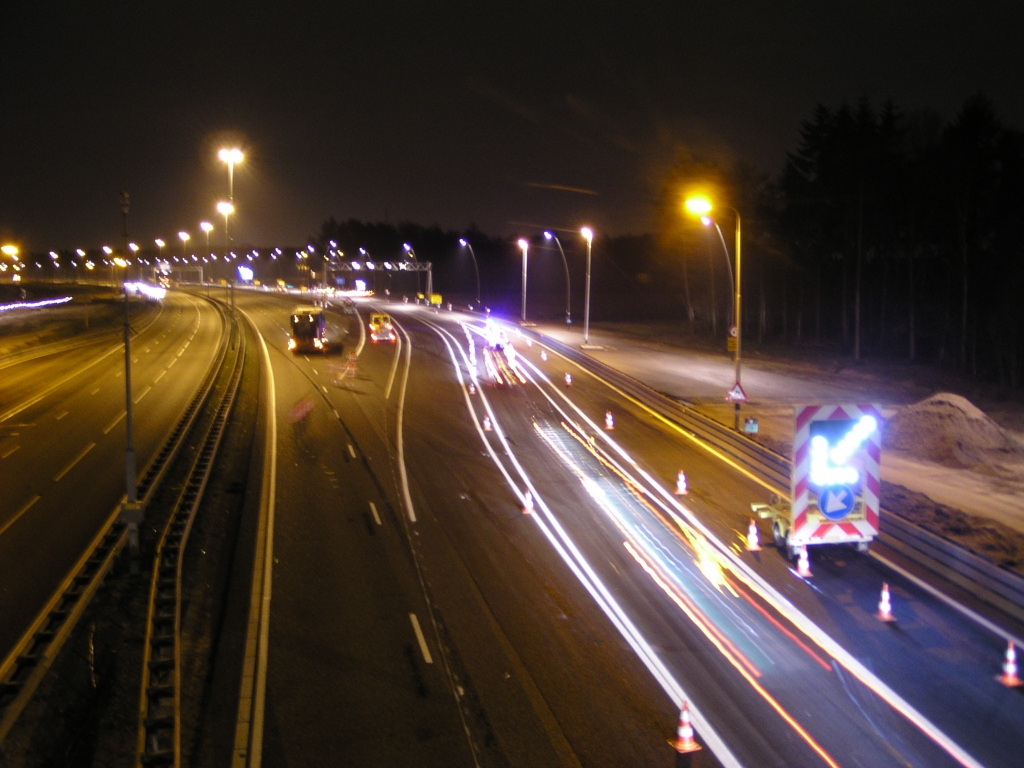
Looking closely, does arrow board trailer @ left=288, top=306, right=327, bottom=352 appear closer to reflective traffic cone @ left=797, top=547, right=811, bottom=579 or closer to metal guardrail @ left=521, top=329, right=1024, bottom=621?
metal guardrail @ left=521, top=329, right=1024, bottom=621

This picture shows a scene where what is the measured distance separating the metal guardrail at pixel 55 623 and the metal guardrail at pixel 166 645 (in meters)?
0.81

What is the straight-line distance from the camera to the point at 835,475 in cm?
1351

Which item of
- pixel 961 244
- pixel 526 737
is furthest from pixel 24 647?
pixel 961 244

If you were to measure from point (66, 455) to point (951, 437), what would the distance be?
2542cm

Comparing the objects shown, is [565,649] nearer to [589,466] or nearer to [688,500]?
[688,500]

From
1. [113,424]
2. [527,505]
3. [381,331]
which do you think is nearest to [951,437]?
[527,505]

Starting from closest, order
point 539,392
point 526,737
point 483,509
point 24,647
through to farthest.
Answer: point 526,737 < point 24,647 < point 483,509 < point 539,392

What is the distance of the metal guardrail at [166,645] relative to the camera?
344 inches

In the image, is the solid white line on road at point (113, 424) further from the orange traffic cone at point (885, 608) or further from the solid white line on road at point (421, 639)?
the orange traffic cone at point (885, 608)

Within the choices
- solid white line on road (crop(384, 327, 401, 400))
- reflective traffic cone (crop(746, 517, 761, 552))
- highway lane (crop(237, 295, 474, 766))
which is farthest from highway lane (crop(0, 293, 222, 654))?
reflective traffic cone (crop(746, 517, 761, 552))

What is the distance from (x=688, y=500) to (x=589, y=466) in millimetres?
4181

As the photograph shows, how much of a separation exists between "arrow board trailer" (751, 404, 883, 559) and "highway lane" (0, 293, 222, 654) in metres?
11.9

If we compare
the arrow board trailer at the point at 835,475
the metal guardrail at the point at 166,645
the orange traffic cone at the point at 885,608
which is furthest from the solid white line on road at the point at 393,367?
the orange traffic cone at the point at 885,608

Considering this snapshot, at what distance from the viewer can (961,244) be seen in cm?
4762
